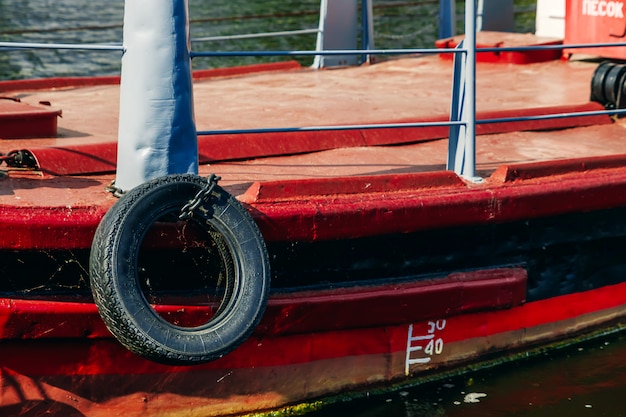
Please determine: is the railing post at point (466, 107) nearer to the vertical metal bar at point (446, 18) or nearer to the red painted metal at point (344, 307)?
the red painted metal at point (344, 307)

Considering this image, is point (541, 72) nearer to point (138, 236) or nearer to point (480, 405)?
point (480, 405)

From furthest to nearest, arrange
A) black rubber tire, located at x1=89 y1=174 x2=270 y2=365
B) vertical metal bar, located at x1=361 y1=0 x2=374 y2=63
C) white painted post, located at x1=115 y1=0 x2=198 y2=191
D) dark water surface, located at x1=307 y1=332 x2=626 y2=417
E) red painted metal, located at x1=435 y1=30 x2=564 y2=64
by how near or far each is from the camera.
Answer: vertical metal bar, located at x1=361 y1=0 x2=374 y2=63, red painted metal, located at x1=435 y1=30 x2=564 y2=64, dark water surface, located at x1=307 y1=332 x2=626 y2=417, white painted post, located at x1=115 y1=0 x2=198 y2=191, black rubber tire, located at x1=89 y1=174 x2=270 y2=365

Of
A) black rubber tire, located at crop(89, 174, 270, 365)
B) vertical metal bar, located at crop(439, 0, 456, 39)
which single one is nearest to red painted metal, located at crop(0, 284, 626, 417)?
black rubber tire, located at crop(89, 174, 270, 365)

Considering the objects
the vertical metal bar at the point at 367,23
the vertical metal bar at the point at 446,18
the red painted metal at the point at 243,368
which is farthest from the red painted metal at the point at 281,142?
the vertical metal bar at the point at 446,18

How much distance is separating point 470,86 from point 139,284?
1.95m

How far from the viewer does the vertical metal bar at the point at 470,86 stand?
16.2ft

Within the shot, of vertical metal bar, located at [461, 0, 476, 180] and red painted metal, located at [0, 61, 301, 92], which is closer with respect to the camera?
vertical metal bar, located at [461, 0, 476, 180]

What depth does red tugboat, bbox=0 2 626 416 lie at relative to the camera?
420 centimetres

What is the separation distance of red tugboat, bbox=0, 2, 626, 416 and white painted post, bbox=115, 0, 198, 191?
25 millimetres

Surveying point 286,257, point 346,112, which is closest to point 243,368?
point 286,257

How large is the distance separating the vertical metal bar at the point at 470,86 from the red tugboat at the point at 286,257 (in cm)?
3

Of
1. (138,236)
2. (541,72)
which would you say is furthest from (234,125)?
(541,72)

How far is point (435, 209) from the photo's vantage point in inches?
189

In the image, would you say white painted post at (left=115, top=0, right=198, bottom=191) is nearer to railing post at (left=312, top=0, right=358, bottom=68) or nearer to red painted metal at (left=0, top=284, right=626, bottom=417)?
red painted metal at (left=0, top=284, right=626, bottom=417)
